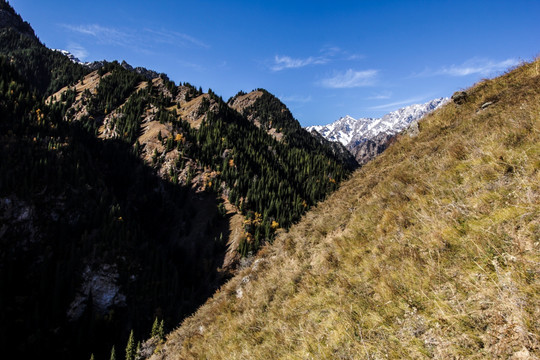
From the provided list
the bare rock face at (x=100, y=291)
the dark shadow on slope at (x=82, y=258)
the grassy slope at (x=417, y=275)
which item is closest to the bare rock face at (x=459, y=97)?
the grassy slope at (x=417, y=275)

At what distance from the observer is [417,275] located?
4973 mm

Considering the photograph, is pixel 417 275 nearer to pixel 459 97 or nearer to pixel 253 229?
pixel 459 97

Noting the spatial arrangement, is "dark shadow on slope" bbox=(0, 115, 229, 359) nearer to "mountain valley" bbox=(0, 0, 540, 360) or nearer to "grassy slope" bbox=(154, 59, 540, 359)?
"mountain valley" bbox=(0, 0, 540, 360)

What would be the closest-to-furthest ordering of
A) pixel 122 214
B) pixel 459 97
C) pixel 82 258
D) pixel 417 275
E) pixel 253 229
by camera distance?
pixel 417 275, pixel 459 97, pixel 82 258, pixel 122 214, pixel 253 229

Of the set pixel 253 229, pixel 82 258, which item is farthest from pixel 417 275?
pixel 82 258

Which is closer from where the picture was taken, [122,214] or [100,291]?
[100,291]

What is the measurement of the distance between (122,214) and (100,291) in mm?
23643

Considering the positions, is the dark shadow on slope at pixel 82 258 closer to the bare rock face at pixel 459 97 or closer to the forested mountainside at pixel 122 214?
the forested mountainside at pixel 122 214

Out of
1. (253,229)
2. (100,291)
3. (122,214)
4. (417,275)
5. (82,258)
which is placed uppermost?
(417,275)

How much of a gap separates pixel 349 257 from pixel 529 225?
13.5 feet

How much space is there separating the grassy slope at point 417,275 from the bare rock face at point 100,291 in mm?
70752

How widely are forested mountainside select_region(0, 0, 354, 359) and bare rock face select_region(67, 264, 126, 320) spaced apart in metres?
0.28

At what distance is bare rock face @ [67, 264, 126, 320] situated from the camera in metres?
64.3

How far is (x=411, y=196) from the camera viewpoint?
305 inches
